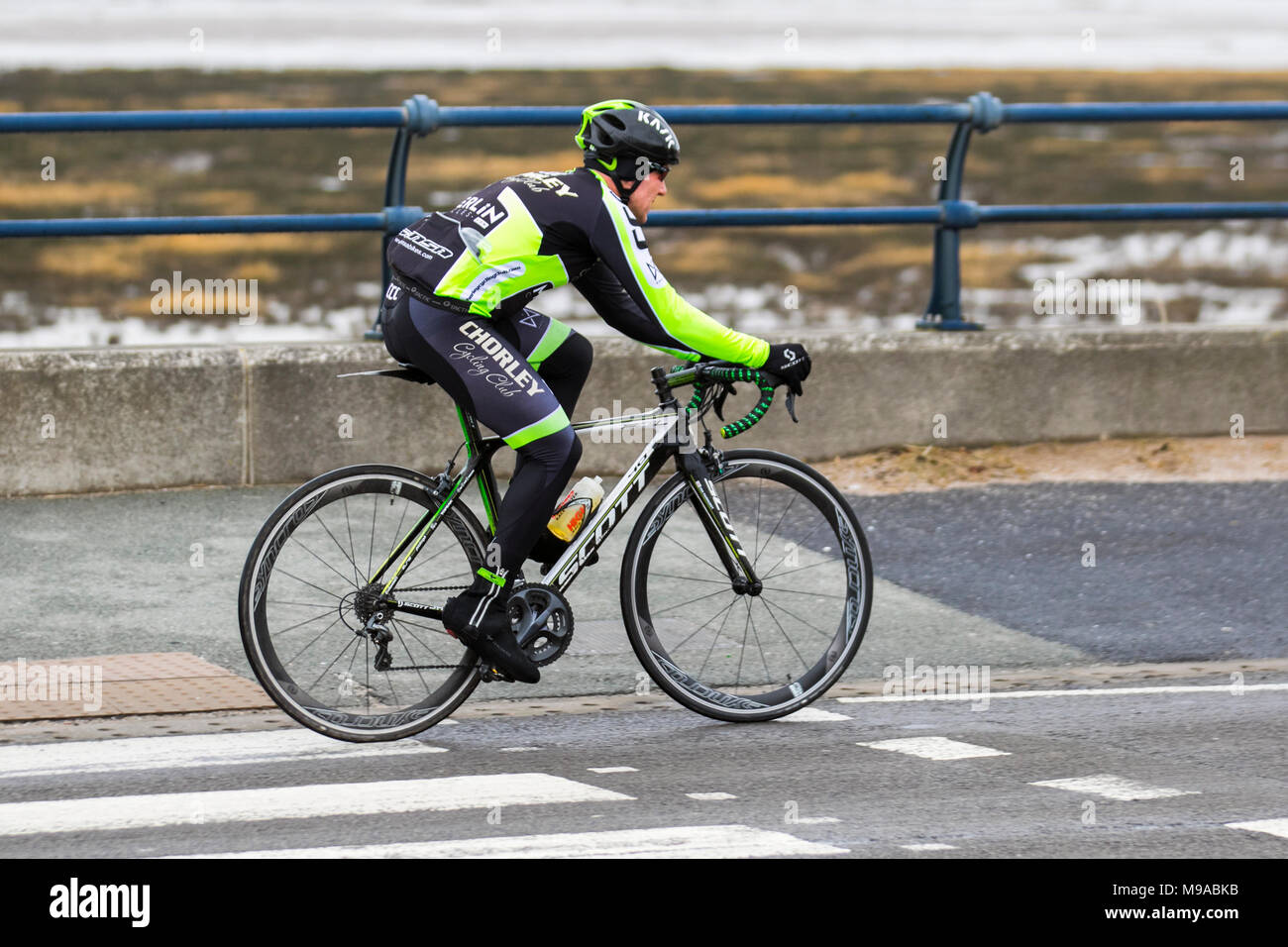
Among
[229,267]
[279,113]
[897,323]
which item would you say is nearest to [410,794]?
[279,113]

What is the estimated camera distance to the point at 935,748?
6.51 m

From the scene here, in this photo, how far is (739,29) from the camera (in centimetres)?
4338

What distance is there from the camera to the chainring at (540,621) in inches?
254

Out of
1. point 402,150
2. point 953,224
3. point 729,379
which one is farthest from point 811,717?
point 953,224

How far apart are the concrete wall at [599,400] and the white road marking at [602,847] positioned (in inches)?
194

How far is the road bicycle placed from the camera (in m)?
6.43

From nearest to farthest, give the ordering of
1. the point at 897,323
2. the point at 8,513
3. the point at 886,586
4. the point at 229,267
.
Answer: the point at 886,586 < the point at 8,513 < the point at 897,323 < the point at 229,267

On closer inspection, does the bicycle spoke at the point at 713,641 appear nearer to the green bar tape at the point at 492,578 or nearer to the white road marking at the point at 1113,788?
the green bar tape at the point at 492,578

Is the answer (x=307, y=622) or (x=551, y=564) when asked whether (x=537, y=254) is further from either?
(x=307, y=622)

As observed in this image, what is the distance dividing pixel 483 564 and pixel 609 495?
0.51 metres

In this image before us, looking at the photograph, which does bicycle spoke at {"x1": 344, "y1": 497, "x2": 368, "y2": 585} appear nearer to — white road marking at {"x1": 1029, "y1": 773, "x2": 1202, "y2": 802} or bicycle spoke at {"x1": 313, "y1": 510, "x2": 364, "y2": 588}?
bicycle spoke at {"x1": 313, "y1": 510, "x2": 364, "y2": 588}

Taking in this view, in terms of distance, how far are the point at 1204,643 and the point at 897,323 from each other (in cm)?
974

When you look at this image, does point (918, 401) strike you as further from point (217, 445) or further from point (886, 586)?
point (217, 445)

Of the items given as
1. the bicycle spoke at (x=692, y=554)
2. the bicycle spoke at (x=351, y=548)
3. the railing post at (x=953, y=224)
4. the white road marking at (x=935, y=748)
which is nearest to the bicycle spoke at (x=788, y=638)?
the bicycle spoke at (x=692, y=554)
